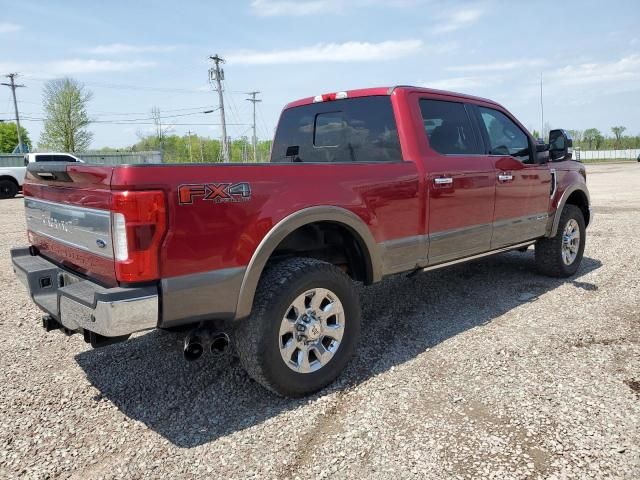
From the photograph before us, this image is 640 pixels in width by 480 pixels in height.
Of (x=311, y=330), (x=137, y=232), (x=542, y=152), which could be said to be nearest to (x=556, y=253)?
(x=542, y=152)

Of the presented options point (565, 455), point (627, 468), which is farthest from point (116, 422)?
point (627, 468)

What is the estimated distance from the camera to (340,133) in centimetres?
422

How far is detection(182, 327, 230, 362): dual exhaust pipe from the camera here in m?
2.68

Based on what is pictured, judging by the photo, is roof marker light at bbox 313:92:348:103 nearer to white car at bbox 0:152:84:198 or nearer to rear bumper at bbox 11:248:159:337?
rear bumper at bbox 11:248:159:337

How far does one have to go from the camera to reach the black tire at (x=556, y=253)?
5.53 m

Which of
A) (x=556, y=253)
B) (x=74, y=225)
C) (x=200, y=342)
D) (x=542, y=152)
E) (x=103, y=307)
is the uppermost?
(x=542, y=152)

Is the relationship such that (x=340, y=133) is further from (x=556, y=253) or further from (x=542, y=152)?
(x=556, y=253)

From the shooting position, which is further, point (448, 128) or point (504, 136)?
point (504, 136)

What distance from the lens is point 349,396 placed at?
305 cm

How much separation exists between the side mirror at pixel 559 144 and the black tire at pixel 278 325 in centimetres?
336

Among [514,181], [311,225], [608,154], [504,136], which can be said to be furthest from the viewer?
[608,154]

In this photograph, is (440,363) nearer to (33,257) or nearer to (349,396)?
(349,396)

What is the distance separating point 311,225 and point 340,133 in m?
1.28

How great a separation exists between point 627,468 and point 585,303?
275 cm
